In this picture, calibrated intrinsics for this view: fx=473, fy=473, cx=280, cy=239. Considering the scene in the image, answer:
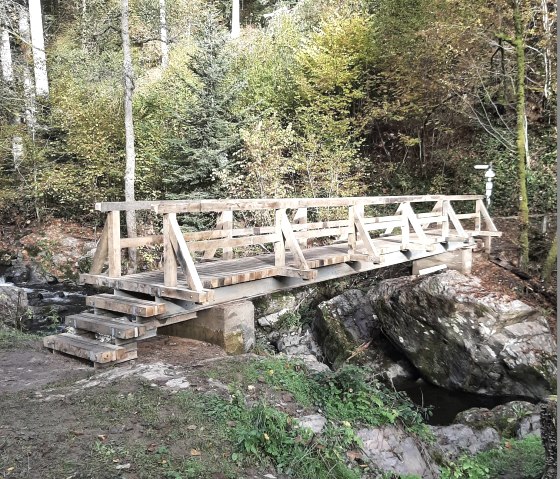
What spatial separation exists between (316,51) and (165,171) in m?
6.70

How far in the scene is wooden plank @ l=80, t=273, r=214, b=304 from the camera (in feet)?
17.2

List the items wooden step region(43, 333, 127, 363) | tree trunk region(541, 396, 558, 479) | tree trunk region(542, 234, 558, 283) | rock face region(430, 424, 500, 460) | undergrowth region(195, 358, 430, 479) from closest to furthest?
undergrowth region(195, 358, 430, 479), tree trunk region(541, 396, 558, 479), wooden step region(43, 333, 127, 363), rock face region(430, 424, 500, 460), tree trunk region(542, 234, 558, 283)

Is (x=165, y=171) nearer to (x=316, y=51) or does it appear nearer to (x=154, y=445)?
(x=316, y=51)

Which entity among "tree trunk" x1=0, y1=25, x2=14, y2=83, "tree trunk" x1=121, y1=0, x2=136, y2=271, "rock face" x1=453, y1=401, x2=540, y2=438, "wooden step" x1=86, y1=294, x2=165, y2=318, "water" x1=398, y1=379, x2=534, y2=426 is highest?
"tree trunk" x1=0, y1=25, x2=14, y2=83

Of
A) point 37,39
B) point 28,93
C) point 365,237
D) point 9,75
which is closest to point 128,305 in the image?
point 365,237

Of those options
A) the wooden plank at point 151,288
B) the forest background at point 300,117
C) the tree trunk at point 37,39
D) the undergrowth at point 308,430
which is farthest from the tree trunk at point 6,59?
the undergrowth at point 308,430

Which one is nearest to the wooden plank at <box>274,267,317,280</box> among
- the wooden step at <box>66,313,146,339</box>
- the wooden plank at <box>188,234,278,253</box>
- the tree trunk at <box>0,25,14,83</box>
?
the wooden plank at <box>188,234,278,253</box>

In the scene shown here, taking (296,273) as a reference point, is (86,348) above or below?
below

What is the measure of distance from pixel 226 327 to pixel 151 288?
1.25m

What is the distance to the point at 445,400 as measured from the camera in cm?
899

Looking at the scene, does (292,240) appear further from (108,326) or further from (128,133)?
(128,133)

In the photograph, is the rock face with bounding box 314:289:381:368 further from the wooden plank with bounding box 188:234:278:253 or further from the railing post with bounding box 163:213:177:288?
the railing post with bounding box 163:213:177:288

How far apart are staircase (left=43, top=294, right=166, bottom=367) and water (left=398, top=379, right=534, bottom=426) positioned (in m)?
5.37

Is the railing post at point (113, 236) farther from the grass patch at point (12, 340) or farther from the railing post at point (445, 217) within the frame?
the railing post at point (445, 217)
